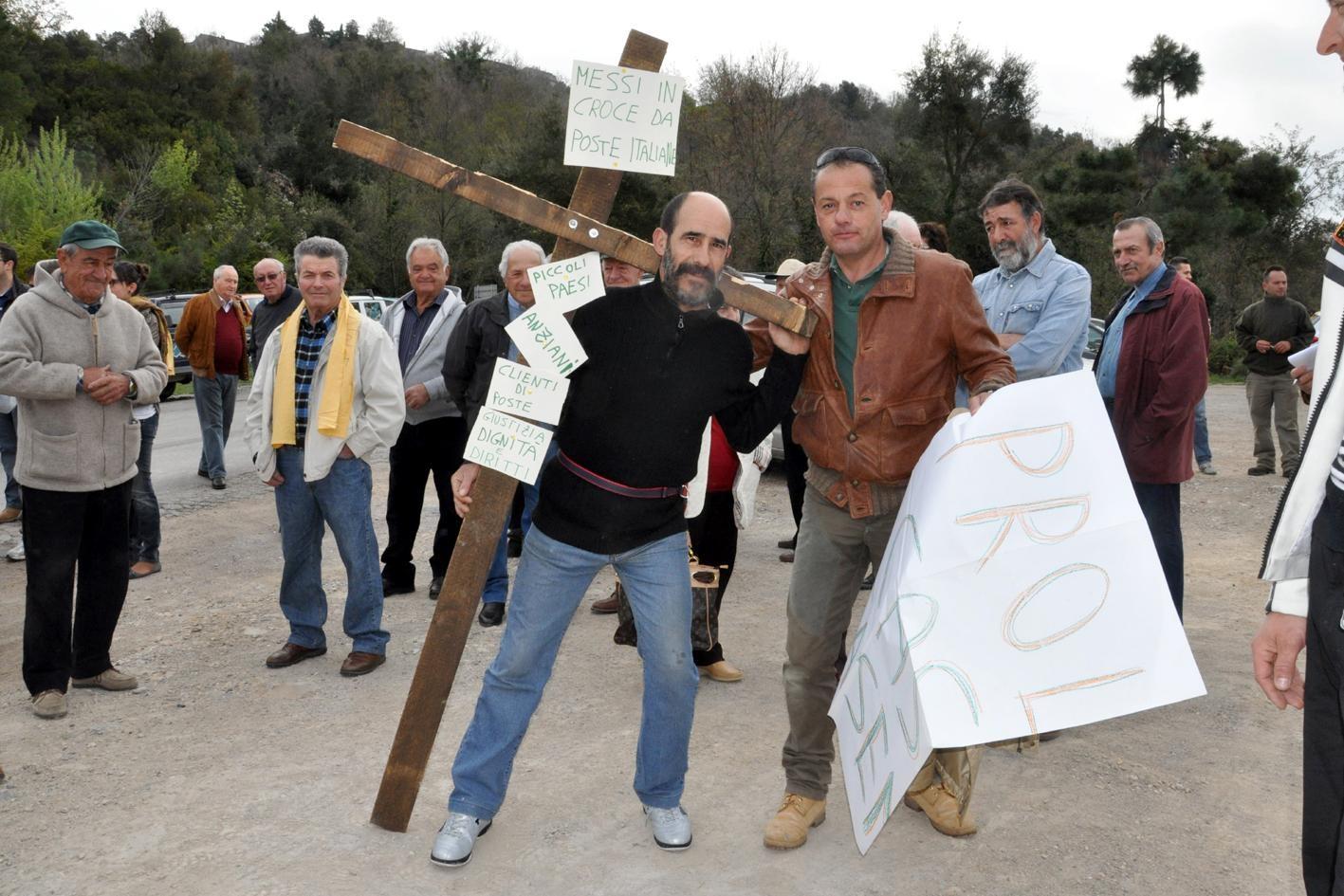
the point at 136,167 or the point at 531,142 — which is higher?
the point at 531,142

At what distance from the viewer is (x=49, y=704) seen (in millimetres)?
4527

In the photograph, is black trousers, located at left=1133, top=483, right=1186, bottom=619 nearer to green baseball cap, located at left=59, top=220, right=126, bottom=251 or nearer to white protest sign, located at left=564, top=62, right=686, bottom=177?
white protest sign, located at left=564, top=62, right=686, bottom=177

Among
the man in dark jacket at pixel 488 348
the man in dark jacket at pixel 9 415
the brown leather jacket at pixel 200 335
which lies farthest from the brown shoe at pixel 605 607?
the brown leather jacket at pixel 200 335

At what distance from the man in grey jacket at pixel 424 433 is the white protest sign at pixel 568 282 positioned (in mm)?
3202

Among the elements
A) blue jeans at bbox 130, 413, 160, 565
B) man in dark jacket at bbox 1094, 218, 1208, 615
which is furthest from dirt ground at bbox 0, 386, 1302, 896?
blue jeans at bbox 130, 413, 160, 565

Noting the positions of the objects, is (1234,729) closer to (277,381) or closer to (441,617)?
(441,617)

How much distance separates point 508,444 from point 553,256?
58 centimetres

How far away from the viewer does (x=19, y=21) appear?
4394cm

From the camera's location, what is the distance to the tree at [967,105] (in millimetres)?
33938

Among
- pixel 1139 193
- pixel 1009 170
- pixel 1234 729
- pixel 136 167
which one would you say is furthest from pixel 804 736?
pixel 136 167

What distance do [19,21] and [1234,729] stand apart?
171 feet

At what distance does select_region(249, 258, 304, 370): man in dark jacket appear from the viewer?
830 cm

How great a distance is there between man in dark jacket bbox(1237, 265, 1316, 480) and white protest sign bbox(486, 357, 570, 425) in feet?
32.1

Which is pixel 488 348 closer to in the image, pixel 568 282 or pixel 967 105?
pixel 568 282
